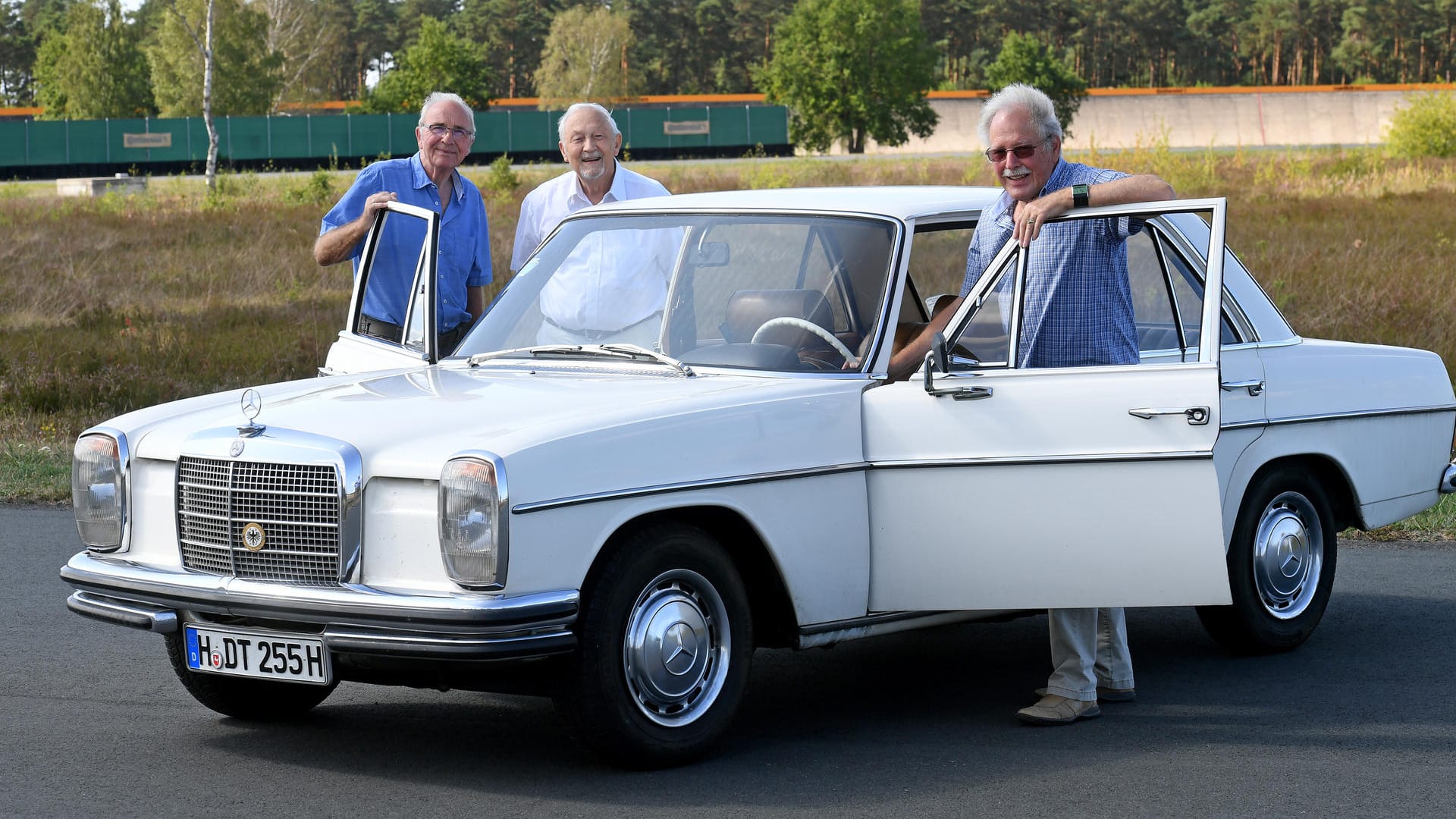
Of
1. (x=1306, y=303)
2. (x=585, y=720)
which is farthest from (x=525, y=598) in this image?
(x=1306, y=303)

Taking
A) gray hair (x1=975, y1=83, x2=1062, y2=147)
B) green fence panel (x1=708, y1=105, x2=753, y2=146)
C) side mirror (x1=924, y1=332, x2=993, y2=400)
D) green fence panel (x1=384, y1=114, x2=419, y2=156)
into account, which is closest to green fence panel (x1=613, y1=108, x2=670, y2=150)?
green fence panel (x1=708, y1=105, x2=753, y2=146)

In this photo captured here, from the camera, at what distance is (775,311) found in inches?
224

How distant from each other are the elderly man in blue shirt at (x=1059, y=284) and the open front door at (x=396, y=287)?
185cm

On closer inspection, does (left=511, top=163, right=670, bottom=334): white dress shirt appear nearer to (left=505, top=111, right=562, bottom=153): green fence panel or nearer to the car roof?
the car roof

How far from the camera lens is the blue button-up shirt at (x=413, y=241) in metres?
7.31

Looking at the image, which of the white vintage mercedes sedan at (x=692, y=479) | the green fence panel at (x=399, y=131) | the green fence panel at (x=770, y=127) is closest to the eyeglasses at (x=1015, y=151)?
the white vintage mercedes sedan at (x=692, y=479)

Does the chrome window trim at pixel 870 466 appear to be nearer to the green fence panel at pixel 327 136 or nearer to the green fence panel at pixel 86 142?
the green fence panel at pixel 327 136

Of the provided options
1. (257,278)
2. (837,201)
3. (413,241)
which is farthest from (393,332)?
(257,278)

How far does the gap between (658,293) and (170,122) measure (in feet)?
241

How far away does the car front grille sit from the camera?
4676mm

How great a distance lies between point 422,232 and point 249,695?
2424mm

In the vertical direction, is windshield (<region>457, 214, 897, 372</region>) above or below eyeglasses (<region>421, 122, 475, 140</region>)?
below

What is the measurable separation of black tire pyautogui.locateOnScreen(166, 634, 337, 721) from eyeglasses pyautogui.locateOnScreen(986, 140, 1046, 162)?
277cm

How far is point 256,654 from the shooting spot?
4.74 metres
